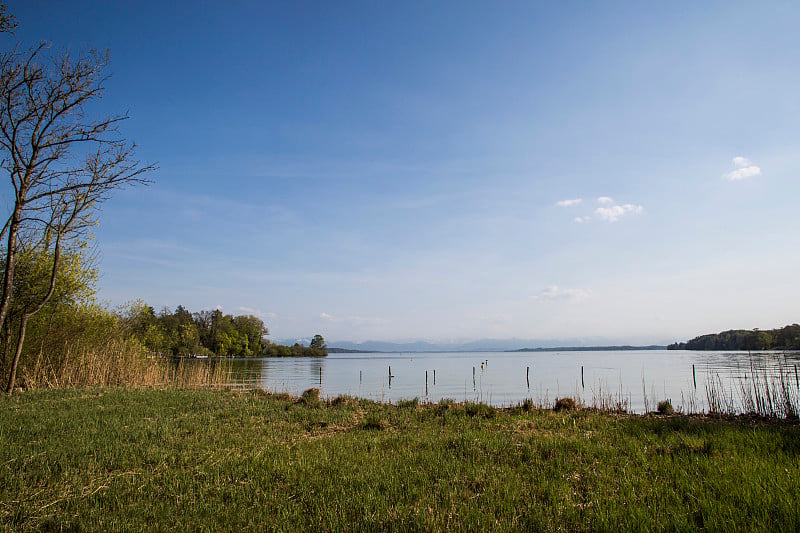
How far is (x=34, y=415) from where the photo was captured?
414 inches

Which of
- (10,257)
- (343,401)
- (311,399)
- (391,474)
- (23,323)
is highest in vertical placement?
(10,257)

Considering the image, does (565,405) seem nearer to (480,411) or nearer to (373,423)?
(480,411)

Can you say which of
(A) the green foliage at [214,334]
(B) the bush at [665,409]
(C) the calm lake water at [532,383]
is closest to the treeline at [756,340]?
(C) the calm lake water at [532,383]

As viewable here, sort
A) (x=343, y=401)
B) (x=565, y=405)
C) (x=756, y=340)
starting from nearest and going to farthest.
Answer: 1. (x=565, y=405)
2. (x=343, y=401)
3. (x=756, y=340)

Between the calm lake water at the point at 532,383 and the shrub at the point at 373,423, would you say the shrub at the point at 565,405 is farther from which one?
the shrub at the point at 373,423

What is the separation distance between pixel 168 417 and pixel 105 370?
11.1 meters

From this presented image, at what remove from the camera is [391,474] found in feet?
20.6

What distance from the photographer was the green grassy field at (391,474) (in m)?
4.71

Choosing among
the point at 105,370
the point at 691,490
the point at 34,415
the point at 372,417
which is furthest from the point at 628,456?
the point at 105,370

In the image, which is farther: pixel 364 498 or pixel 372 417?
pixel 372 417

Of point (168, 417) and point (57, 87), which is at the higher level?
point (57, 87)

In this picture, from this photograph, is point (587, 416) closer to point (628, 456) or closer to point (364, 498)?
point (628, 456)

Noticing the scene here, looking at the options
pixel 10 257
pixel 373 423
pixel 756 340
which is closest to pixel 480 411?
pixel 373 423

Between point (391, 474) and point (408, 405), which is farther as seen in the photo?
point (408, 405)
